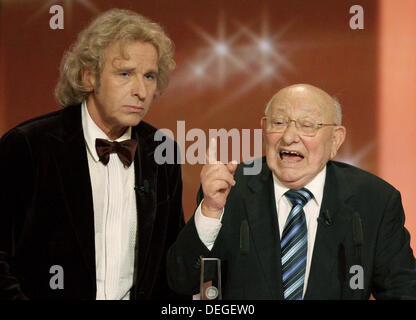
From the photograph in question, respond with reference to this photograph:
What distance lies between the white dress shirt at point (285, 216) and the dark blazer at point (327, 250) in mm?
26

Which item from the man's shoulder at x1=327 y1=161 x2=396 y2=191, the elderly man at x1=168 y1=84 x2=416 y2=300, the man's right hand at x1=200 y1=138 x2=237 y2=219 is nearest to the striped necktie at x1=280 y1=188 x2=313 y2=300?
the elderly man at x1=168 y1=84 x2=416 y2=300

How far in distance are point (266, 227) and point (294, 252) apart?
17cm

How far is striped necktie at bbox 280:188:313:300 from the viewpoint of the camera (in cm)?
276

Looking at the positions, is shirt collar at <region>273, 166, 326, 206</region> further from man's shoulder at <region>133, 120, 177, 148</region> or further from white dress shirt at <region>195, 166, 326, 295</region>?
man's shoulder at <region>133, 120, 177, 148</region>

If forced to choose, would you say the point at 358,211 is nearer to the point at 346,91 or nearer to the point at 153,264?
the point at 346,91

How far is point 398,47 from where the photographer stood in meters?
3.30

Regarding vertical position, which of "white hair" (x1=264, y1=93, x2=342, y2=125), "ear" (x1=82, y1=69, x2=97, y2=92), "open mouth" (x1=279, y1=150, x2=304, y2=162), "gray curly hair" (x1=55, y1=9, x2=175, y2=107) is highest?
"gray curly hair" (x1=55, y1=9, x2=175, y2=107)

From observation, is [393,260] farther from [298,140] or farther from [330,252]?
[298,140]

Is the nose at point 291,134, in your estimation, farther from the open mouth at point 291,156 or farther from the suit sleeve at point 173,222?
the suit sleeve at point 173,222

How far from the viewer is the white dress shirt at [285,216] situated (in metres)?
2.72

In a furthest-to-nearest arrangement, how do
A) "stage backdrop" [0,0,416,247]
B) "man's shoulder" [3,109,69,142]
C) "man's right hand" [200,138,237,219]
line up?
"stage backdrop" [0,0,416,247], "man's shoulder" [3,109,69,142], "man's right hand" [200,138,237,219]

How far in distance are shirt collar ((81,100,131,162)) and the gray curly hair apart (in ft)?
0.29

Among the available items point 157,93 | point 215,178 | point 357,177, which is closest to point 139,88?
point 157,93

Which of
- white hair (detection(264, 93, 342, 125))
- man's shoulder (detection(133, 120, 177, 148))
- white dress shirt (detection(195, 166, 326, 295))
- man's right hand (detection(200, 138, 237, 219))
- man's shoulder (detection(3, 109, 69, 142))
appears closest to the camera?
man's right hand (detection(200, 138, 237, 219))
